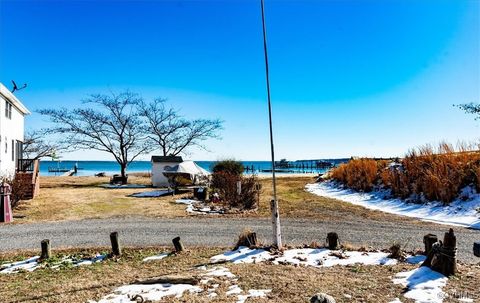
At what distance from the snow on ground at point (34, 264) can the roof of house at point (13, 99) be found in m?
14.8

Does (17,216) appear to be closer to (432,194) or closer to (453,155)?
(432,194)

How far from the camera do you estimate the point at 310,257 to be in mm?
6367

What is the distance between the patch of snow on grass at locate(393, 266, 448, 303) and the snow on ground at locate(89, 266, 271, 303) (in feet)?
6.09

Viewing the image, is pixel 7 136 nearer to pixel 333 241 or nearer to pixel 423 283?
pixel 333 241

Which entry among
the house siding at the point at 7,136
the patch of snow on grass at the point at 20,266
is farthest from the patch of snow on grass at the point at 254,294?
the house siding at the point at 7,136

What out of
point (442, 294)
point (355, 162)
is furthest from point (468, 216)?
point (355, 162)

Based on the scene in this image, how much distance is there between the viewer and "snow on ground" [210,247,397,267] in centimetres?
603

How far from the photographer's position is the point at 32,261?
682 centimetres

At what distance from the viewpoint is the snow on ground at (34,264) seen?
20.8ft

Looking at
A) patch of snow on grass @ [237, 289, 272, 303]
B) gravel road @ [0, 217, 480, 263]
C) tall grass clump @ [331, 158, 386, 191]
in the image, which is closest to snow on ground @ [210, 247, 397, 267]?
gravel road @ [0, 217, 480, 263]

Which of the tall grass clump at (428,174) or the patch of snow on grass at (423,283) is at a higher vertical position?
the tall grass clump at (428,174)

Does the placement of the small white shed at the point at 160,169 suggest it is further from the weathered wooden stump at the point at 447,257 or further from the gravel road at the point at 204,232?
the weathered wooden stump at the point at 447,257

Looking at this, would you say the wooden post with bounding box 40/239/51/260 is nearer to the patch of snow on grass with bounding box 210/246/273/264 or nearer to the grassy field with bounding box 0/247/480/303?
the grassy field with bounding box 0/247/480/303

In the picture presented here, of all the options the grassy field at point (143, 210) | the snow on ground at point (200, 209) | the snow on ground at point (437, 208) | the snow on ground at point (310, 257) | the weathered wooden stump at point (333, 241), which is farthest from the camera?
the snow on ground at point (200, 209)
